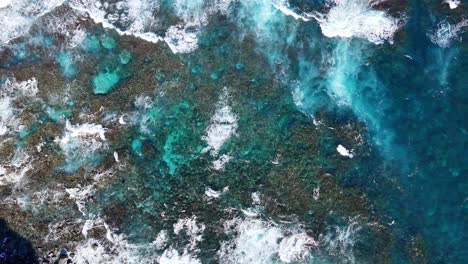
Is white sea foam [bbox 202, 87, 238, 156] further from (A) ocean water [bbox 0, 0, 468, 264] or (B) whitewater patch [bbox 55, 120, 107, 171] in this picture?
(B) whitewater patch [bbox 55, 120, 107, 171]

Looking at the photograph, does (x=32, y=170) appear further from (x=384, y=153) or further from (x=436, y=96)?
(x=436, y=96)

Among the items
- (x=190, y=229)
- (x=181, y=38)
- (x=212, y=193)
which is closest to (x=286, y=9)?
(x=181, y=38)

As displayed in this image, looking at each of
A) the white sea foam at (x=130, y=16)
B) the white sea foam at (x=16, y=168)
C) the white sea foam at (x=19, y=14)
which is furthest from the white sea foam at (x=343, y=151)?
the white sea foam at (x=19, y=14)

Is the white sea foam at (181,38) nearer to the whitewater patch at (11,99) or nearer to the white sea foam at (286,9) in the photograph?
the white sea foam at (286,9)

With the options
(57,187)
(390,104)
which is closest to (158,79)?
(57,187)

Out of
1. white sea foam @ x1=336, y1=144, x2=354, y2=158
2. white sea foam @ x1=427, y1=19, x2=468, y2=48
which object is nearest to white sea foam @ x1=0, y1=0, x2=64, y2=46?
white sea foam @ x1=336, y1=144, x2=354, y2=158

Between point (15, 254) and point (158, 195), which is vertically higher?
point (158, 195)
